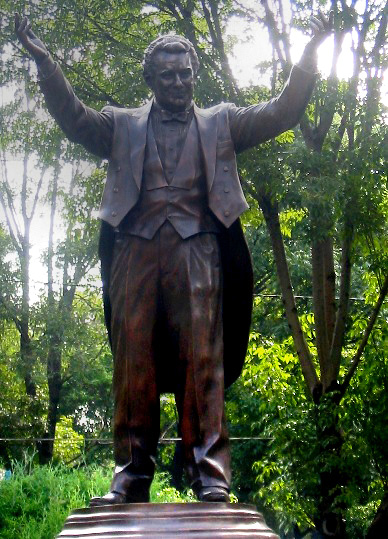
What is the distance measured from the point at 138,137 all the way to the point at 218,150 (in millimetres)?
390

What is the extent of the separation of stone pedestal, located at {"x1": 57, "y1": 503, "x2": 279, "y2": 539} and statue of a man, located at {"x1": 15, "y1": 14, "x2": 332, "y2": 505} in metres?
0.24

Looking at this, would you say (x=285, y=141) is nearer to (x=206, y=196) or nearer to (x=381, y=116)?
(x=381, y=116)

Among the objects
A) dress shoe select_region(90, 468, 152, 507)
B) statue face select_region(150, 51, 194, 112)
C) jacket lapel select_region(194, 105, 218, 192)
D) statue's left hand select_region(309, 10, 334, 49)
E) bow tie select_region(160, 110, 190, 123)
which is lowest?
dress shoe select_region(90, 468, 152, 507)

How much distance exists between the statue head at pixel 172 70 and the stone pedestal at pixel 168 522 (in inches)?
78.0

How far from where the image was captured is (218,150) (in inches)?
202

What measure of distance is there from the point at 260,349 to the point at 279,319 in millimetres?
5920

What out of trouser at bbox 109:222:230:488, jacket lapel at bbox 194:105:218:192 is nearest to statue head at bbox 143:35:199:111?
jacket lapel at bbox 194:105:218:192

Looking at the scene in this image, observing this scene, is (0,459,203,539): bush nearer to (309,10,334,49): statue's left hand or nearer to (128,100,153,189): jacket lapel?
(128,100,153,189): jacket lapel

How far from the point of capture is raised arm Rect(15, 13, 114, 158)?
16.1 feet

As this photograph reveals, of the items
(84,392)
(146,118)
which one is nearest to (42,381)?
(84,392)

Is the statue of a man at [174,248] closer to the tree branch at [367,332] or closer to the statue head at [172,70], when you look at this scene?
the statue head at [172,70]

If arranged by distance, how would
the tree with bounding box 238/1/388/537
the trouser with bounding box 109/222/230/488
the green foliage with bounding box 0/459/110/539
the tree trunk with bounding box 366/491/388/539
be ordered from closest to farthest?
the trouser with bounding box 109/222/230/488, the tree with bounding box 238/1/388/537, the tree trunk with bounding box 366/491/388/539, the green foliage with bounding box 0/459/110/539

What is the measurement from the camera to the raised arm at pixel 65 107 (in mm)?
4910

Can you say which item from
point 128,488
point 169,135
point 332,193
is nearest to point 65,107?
point 169,135
